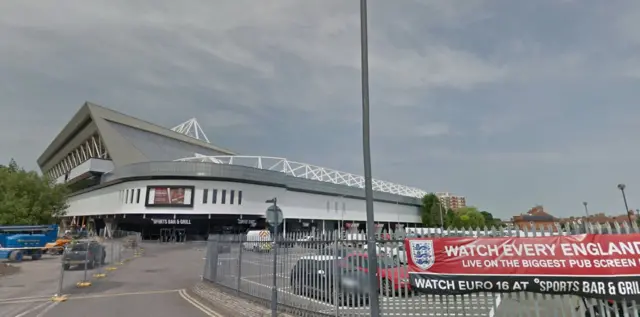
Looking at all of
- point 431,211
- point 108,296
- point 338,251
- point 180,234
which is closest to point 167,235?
point 180,234

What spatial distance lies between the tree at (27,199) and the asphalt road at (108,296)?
31643 mm

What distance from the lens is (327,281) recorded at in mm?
8195

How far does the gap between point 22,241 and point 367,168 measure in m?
35.2

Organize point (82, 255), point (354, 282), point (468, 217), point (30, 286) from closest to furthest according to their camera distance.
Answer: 1. point (354, 282)
2. point (30, 286)
3. point (82, 255)
4. point (468, 217)

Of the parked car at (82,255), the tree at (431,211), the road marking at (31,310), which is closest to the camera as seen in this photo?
the road marking at (31,310)

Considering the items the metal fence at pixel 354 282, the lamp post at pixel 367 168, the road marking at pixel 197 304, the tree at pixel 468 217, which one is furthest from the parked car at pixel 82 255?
the tree at pixel 468 217

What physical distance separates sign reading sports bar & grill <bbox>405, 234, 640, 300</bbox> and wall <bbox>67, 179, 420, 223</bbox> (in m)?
51.8

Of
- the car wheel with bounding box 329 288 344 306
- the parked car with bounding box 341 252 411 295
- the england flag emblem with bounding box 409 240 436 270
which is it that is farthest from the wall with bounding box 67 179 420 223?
the england flag emblem with bounding box 409 240 436 270

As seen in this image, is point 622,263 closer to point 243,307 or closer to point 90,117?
point 243,307

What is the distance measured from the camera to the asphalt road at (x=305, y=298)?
237 inches

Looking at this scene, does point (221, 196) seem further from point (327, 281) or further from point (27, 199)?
point (327, 281)

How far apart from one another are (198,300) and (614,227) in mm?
11800

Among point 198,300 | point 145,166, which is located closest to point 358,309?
point 198,300

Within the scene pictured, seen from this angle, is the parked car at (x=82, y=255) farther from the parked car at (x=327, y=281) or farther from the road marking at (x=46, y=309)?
the parked car at (x=327, y=281)
